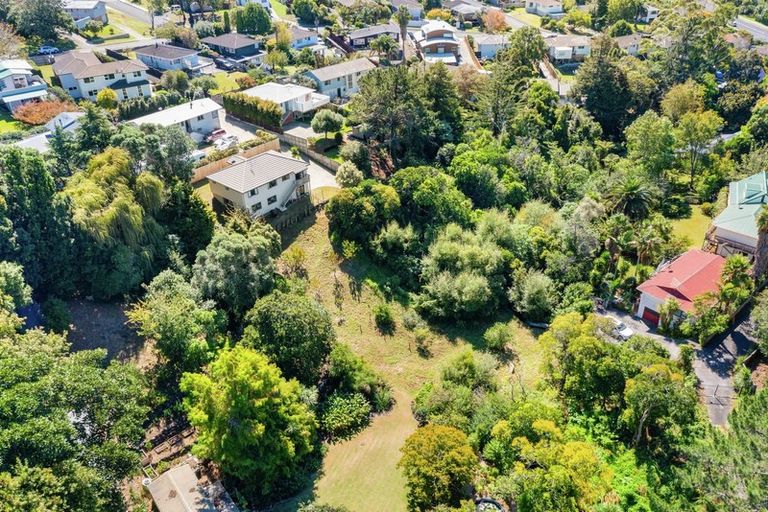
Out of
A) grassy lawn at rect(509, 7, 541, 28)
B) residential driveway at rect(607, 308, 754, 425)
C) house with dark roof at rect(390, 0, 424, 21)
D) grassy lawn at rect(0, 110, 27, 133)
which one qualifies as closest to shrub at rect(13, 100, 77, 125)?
grassy lawn at rect(0, 110, 27, 133)

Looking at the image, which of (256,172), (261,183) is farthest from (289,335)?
(256,172)

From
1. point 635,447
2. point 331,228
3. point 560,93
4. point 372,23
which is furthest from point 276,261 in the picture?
point 372,23

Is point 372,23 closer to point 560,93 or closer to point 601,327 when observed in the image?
point 560,93

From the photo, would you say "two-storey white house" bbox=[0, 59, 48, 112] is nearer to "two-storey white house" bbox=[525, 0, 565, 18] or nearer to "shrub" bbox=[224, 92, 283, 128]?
"shrub" bbox=[224, 92, 283, 128]

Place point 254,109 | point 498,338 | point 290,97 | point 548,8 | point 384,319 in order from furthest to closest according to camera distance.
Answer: point 548,8
point 290,97
point 254,109
point 384,319
point 498,338

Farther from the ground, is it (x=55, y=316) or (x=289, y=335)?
(x=55, y=316)

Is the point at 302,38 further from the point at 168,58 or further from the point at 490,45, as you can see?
the point at 490,45
